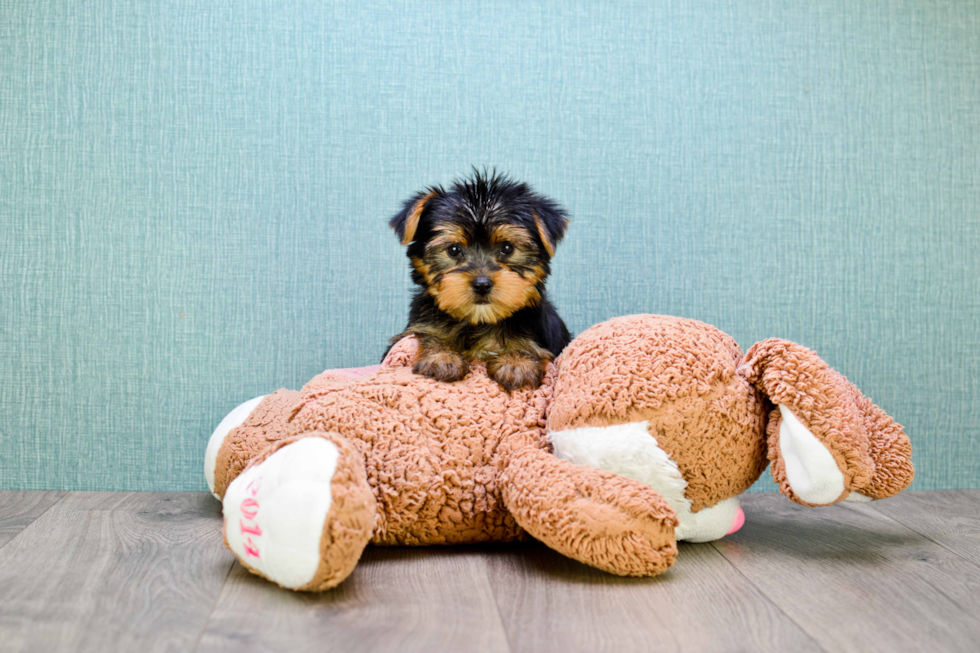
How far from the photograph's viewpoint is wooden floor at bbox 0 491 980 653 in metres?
1.32

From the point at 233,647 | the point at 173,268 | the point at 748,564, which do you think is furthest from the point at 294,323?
the point at 748,564

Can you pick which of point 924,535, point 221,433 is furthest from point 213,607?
point 924,535

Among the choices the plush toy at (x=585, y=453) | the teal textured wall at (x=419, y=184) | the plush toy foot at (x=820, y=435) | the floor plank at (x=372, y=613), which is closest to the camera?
the floor plank at (x=372, y=613)

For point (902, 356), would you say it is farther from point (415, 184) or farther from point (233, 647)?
point (233, 647)

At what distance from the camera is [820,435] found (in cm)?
163

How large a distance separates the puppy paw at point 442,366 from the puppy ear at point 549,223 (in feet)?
1.22

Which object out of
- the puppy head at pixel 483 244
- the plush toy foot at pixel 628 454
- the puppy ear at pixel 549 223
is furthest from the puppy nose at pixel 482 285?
the plush toy foot at pixel 628 454

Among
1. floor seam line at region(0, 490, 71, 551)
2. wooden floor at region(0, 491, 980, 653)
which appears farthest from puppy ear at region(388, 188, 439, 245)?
floor seam line at region(0, 490, 71, 551)

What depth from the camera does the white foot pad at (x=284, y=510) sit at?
1404 millimetres

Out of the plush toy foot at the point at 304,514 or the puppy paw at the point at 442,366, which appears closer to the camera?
the plush toy foot at the point at 304,514

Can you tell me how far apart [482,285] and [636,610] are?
83cm

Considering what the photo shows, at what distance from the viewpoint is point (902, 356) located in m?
2.70

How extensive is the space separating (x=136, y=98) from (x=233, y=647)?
1.98m

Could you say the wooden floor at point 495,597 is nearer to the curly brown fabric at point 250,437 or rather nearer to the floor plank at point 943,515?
the floor plank at point 943,515
